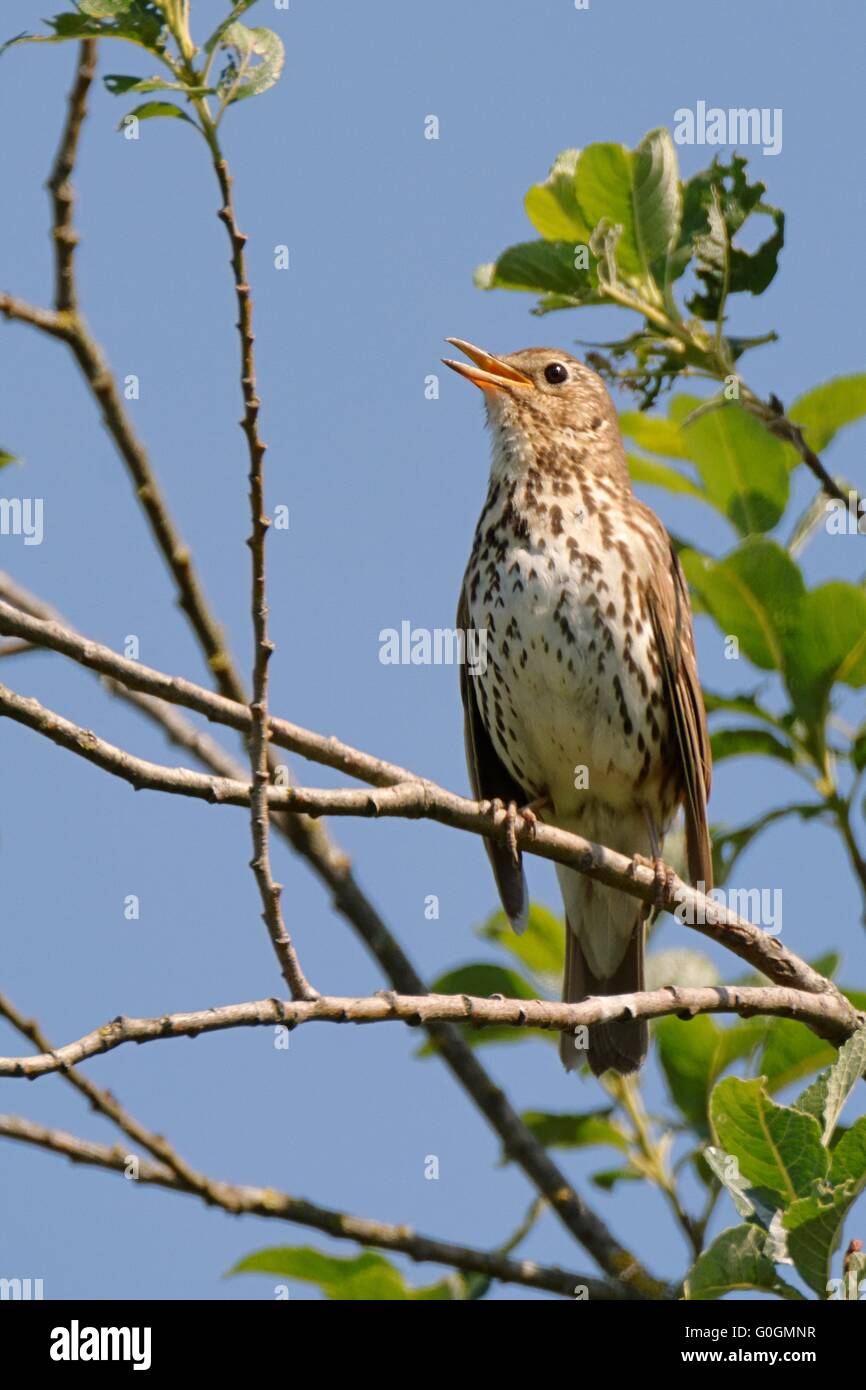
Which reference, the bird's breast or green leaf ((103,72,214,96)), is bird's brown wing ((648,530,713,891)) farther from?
green leaf ((103,72,214,96))

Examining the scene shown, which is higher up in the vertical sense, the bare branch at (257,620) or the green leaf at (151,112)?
the green leaf at (151,112)

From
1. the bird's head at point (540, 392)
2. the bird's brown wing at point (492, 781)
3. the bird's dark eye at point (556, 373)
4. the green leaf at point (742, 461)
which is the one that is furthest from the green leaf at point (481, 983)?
the bird's dark eye at point (556, 373)

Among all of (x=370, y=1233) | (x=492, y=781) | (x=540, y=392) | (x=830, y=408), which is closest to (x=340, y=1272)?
(x=370, y=1233)

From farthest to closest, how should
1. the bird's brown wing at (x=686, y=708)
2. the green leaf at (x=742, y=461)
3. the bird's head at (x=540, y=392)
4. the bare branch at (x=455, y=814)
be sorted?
the bird's head at (x=540, y=392), the bird's brown wing at (x=686, y=708), the green leaf at (x=742, y=461), the bare branch at (x=455, y=814)

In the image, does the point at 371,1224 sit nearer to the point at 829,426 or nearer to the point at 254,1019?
the point at 254,1019

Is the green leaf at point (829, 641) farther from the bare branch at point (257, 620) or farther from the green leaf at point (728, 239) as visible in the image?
the bare branch at point (257, 620)

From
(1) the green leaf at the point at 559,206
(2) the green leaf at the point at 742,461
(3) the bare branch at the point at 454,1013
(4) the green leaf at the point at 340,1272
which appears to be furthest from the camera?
(2) the green leaf at the point at 742,461

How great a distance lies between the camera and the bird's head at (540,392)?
24.6ft

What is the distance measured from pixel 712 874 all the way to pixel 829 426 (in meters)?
1.59

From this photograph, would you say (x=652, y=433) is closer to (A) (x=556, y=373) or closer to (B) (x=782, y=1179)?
(A) (x=556, y=373)

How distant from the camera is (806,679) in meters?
5.81

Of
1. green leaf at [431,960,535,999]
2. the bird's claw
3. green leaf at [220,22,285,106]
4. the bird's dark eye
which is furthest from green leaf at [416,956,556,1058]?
green leaf at [220,22,285,106]

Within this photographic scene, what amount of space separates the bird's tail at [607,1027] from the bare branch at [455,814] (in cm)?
86

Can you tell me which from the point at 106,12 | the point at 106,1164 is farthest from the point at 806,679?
the point at 106,12
